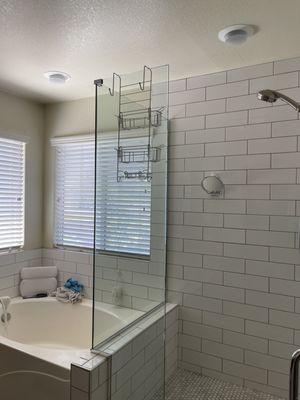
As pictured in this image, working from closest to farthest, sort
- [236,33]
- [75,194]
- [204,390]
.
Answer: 1. [236,33]
2. [204,390]
3. [75,194]

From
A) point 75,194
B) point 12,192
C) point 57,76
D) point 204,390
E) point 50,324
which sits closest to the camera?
point 204,390

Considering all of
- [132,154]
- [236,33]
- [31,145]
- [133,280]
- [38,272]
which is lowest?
[38,272]

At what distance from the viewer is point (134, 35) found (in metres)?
1.87

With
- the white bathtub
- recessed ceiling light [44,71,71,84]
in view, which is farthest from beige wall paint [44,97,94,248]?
the white bathtub

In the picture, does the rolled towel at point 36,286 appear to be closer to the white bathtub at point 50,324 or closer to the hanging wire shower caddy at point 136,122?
the white bathtub at point 50,324

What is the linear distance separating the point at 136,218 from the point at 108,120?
76cm

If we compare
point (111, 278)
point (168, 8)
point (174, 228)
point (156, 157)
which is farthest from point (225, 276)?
point (168, 8)

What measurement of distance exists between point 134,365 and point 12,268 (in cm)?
161

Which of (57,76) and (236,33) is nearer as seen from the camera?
(236,33)

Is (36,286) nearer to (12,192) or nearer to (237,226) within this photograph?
(12,192)

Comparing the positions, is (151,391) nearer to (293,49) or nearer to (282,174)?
(282,174)

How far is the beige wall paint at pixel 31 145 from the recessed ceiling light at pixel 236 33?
2100 millimetres

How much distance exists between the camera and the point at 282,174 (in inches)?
87.4

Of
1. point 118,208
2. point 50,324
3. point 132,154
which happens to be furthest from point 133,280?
point 50,324
